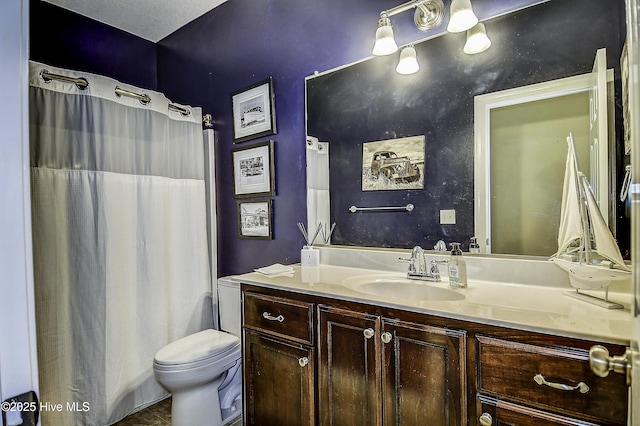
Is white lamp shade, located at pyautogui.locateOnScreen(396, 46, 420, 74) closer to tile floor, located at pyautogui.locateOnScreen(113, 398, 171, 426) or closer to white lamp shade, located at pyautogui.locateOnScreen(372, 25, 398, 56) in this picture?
white lamp shade, located at pyautogui.locateOnScreen(372, 25, 398, 56)

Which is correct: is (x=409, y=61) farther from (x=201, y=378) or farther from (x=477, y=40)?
(x=201, y=378)

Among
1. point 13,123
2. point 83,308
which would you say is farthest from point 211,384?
point 13,123

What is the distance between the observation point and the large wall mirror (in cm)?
125

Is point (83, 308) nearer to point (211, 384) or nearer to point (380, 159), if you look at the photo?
point (211, 384)

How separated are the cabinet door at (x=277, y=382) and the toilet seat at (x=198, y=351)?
322 millimetres

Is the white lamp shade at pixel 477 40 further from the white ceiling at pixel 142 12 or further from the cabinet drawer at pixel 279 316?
the white ceiling at pixel 142 12

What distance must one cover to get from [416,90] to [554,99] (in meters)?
0.58

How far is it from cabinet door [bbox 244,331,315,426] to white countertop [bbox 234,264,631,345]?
25 centimetres

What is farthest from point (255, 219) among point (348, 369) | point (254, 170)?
point (348, 369)

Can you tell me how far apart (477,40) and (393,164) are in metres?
0.64

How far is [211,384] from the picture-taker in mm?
1834

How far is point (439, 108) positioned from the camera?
5.20 ft

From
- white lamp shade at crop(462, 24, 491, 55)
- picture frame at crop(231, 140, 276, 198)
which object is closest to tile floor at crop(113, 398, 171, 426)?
picture frame at crop(231, 140, 276, 198)

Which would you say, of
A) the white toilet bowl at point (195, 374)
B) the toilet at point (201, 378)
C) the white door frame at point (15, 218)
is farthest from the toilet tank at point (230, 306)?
the white door frame at point (15, 218)
